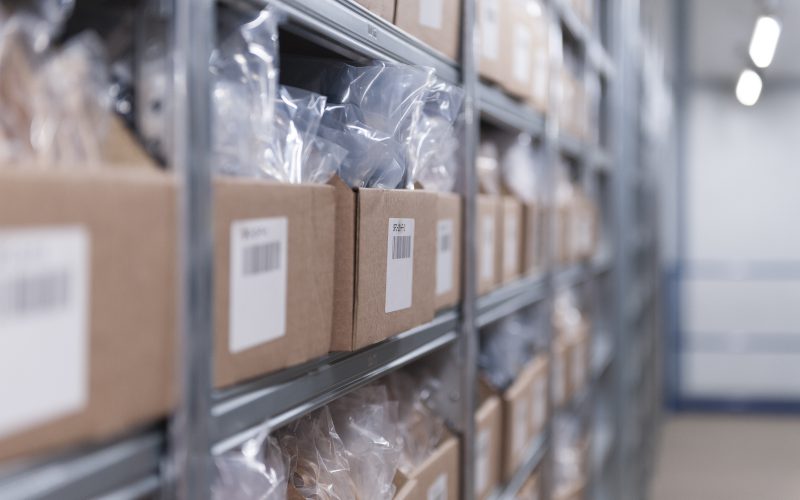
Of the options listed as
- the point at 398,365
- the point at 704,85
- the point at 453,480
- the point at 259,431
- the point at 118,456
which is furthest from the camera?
the point at 704,85

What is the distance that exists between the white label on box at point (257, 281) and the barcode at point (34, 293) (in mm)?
205

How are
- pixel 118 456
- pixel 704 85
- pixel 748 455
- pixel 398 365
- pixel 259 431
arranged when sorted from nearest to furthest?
1. pixel 118 456
2. pixel 259 431
3. pixel 398 365
4. pixel 748 455
5. pixel 704 85

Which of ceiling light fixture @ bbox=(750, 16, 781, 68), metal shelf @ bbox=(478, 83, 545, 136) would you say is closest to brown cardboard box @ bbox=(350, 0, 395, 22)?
metal shelf @ bbox=(478, 83, 545, 136)

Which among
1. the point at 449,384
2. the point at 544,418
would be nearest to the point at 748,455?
the point at 544,418

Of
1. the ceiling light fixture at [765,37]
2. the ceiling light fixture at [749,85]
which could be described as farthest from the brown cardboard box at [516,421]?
the ceiling light fixture at [749,85]

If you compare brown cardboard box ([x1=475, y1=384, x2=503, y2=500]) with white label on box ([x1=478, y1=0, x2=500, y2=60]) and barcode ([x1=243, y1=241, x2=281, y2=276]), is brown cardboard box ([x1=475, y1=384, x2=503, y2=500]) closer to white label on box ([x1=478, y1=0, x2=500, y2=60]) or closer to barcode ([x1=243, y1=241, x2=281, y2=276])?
white label on box ([x1=478, y1=0, x2=500, y2=60])

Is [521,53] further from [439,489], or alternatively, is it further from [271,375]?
[271,375]

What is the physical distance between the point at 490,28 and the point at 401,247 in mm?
703

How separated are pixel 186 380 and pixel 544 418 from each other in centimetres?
175

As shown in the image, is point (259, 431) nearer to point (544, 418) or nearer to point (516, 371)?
point (516, 371)

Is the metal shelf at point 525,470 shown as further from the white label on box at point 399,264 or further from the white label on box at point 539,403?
the white label on box at point 399,264

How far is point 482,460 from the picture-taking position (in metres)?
1.66

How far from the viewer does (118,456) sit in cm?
60

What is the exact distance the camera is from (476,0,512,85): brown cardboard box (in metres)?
1.58
